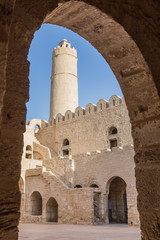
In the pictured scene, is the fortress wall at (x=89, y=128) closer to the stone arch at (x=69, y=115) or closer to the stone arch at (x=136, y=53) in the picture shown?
the stone arch at (x=69, y=115)

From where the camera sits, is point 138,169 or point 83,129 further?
point 83,129

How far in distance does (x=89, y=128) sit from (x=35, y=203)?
7.87m

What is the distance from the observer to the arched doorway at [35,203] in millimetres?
17734

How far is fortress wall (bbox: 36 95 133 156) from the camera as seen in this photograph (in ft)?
64.3

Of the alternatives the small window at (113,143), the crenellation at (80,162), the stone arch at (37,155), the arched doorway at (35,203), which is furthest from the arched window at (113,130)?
the arched doorway at (35,203)

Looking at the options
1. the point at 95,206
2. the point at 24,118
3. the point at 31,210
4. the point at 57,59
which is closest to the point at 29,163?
the point at 31,210

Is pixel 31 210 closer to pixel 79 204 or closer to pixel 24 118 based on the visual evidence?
pixel 79 204

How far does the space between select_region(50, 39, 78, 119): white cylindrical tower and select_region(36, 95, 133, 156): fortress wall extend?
366 cm

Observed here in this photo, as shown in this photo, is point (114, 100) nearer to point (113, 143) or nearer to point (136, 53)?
point (113, 143)

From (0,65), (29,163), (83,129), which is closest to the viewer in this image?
(0,65)

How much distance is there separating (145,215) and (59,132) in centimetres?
2199

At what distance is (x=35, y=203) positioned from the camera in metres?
18.0

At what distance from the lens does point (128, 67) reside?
2.79 metres

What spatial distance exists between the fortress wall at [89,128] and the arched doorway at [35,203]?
18.2 feet
